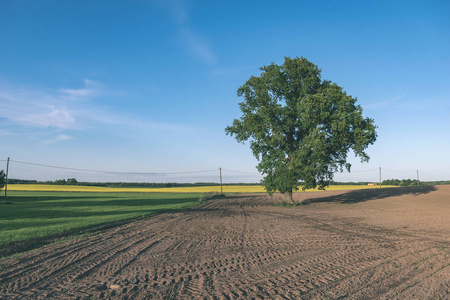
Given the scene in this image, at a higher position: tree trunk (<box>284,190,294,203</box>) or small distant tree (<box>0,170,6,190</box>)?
small distant tree (<box>0,170,6,190</box>)

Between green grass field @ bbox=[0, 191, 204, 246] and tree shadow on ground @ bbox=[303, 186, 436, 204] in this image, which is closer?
green grass field @ bbox=[0, 191, 204, 246]

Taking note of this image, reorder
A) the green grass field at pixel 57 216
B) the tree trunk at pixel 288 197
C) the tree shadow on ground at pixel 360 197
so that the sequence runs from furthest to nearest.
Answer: the tree shadow on ground at pixel 360 197 → the tree trunk at pixel 288 197 → the green grass field at pixel 57 216

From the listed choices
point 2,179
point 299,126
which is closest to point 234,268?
point 299,126

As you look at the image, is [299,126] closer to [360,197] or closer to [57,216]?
[360,197]

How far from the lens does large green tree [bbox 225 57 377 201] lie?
26.6m

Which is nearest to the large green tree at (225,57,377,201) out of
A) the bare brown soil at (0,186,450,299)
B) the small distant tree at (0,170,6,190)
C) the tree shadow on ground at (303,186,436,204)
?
the tree shadow on ground at (303,186,436,204)

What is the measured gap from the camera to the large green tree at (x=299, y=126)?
26.6m

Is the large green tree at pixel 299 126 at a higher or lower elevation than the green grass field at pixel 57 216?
higher

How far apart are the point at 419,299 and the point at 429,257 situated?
4.02m

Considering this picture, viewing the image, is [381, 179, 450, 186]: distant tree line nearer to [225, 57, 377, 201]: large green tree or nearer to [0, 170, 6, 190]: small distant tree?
[225, 57, 377, 201]: large green tree

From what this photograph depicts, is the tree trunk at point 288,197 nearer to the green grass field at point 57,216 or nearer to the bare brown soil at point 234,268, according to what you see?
the green grass field at point 57,216

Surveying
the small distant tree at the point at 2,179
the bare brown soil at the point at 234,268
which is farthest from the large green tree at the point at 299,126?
the small distant tree at the point at 2,179

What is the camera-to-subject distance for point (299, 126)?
29766 millimetres

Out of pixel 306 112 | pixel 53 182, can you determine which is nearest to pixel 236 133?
pixel 306 112
